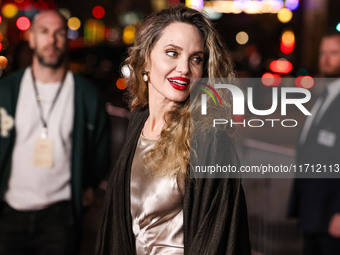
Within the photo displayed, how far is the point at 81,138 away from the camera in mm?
4648

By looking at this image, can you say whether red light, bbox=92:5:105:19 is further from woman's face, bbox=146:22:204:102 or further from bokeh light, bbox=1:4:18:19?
woman's face, bbox=146:22:204:102

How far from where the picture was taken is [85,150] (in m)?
4.73

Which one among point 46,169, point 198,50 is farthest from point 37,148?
point 198,50

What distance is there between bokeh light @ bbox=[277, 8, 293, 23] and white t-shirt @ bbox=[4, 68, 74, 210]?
2944 centimetres

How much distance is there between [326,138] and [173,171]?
2.51 m

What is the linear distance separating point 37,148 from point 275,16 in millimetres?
31542

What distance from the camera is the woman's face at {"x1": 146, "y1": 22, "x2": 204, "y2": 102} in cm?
266

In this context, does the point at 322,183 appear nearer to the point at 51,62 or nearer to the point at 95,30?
the point at 51,62

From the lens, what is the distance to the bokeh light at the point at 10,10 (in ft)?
104

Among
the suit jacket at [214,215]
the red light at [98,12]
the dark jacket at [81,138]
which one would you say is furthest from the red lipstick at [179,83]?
the red light at [98,12]

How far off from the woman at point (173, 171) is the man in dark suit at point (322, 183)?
89.4 inches

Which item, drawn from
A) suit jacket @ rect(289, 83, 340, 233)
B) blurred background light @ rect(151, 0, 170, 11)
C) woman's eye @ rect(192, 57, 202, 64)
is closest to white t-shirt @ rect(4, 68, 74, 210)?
suit jacket @ rect(289, 83, 340, 233)

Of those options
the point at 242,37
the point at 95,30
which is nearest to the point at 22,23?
the point at 242,37

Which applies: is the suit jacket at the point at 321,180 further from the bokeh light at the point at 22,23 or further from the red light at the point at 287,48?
the bokeh light at the point at 22,23
